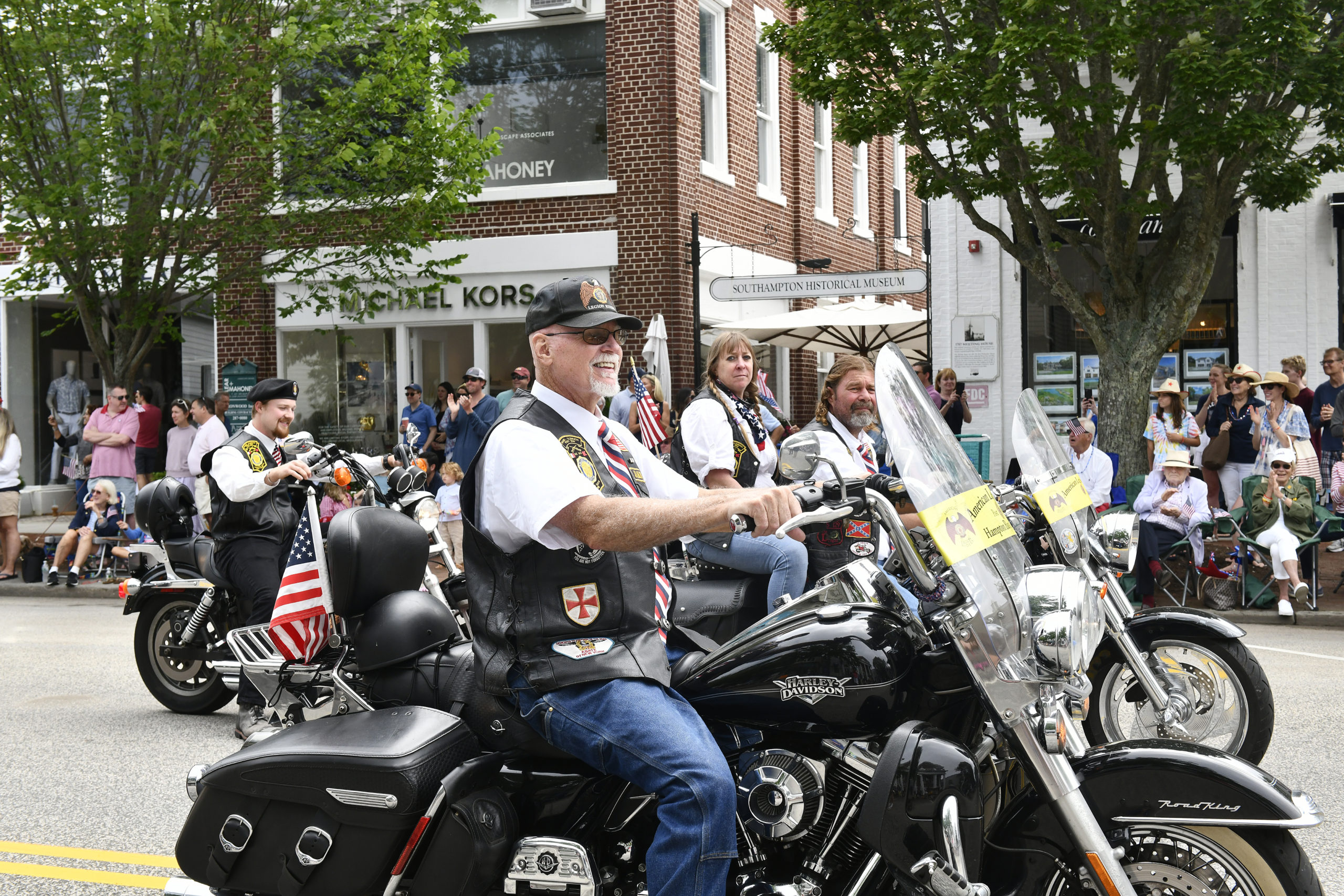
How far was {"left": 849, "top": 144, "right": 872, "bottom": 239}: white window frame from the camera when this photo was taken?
25922mm

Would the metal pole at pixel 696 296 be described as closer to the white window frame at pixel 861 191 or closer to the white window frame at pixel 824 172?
the white window frame at pixel 824 172

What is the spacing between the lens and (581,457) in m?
3.17

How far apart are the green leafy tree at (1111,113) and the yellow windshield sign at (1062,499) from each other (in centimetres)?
799

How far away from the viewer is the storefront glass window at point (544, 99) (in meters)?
18.2

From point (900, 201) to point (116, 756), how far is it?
78.9 ft

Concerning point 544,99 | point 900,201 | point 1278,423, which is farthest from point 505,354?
point 900,201

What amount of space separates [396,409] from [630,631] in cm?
1636

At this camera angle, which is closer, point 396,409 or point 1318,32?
point 1318,32

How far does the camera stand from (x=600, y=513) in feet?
9.83

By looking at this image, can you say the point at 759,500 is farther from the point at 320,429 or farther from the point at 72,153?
the point at 320,429

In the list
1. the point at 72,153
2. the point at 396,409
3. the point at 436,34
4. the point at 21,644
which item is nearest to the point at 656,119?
the point at 436,34

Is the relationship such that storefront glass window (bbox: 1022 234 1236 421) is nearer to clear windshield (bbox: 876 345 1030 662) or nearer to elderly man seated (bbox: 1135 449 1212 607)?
elderly man seated (bbox: 1135 449 1212 607)

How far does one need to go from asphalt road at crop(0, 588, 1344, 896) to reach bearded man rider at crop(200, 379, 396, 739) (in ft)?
2.24

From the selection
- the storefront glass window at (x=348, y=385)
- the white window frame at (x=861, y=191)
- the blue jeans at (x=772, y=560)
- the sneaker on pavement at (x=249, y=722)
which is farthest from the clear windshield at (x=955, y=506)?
the white window frame at (x=861, y=191)
